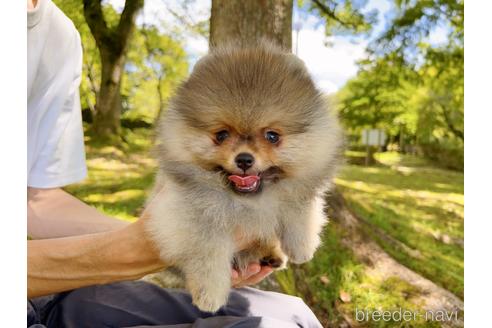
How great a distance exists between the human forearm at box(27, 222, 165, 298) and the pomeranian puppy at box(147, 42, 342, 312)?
10 centimetres

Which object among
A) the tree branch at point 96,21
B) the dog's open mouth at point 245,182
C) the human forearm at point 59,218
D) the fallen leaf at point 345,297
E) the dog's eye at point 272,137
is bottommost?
the fallen leaf at point 345,297

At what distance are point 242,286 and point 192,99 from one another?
2.53ft

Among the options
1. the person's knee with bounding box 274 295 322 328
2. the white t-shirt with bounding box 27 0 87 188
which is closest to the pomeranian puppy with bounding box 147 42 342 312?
the person's knee with bounding box 274 295 322 328

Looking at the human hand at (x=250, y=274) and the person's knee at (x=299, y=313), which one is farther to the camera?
the person's knee at (x=299, y=313)

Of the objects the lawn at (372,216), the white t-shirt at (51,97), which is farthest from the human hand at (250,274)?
the lawn at (372,216)

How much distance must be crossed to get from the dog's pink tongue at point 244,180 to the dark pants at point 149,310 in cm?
48

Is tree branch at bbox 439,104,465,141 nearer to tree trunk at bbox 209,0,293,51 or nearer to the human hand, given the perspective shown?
tree trunk at bbox 209,0,293,51

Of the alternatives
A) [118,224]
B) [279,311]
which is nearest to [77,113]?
[118,224]

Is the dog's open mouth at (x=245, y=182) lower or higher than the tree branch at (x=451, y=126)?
lower

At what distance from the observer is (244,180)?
3.92 feet

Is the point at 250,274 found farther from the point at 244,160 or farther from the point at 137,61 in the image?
the point at 137,61

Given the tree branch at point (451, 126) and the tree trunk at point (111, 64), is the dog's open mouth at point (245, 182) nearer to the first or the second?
the tree trunk at point (111, 64)

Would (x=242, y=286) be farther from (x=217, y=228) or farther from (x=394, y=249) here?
(x=394, y=249)

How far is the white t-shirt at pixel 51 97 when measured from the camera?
1.63 metres
